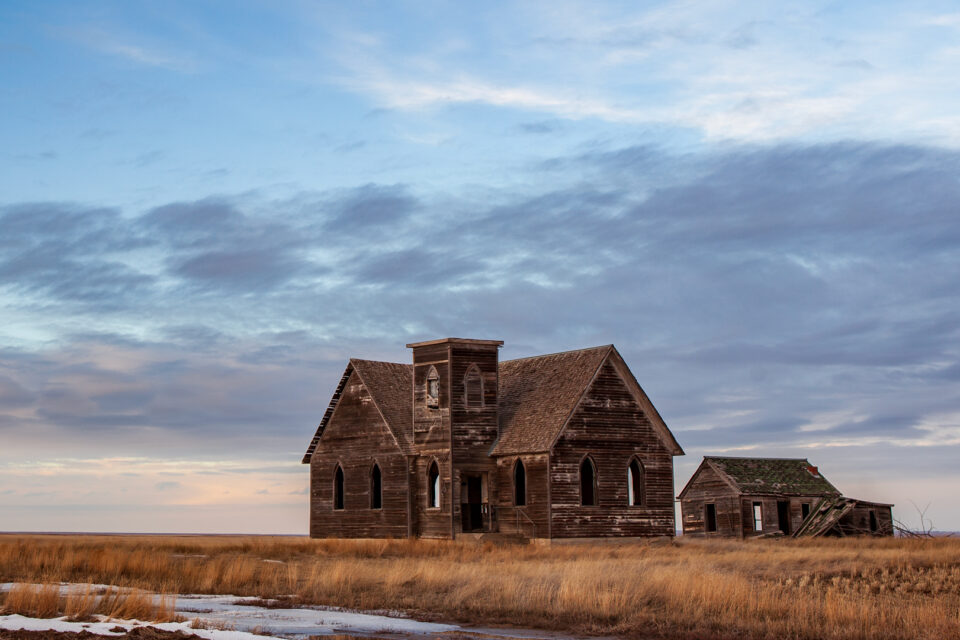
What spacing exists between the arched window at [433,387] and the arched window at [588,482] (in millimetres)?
6231

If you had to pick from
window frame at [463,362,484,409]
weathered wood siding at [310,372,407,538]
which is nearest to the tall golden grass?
window frame at [463,362,484,409]

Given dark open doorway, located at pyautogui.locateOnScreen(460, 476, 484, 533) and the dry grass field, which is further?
dark open doorway, located at pyautogui.locateOnScreen(460, 476, 484, 533)

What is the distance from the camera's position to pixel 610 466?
4062 cm

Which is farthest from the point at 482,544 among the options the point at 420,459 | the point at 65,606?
the point at 65,606

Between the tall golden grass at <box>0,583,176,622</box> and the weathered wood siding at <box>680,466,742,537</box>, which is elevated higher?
the weathered wood siding at <box>680,466,742,537</box>

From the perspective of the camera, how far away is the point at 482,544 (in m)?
37.8

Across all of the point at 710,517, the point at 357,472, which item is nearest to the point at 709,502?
the point at 710,517

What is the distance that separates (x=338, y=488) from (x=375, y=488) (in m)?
2.54

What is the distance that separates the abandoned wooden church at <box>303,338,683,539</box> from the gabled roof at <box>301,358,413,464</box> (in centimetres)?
9

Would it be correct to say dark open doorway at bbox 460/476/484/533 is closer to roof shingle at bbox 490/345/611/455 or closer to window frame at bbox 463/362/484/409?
roof shingle at bbox 490/345/611/455

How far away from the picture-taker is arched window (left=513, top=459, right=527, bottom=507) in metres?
40.8

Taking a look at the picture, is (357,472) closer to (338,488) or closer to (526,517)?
(338,488)

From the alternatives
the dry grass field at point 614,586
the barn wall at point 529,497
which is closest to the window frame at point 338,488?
the barn wall at point 529,497

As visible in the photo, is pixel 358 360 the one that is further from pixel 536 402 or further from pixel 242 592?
pixel 242 592
